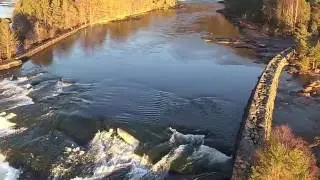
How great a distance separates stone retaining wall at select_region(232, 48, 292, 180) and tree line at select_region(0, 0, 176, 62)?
21992mm

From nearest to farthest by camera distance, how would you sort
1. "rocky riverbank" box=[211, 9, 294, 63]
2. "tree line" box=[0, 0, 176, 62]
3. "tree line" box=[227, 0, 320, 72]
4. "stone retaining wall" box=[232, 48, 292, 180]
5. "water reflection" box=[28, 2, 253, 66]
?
"stone retaining wall" box=[232, 48, 292, 180] < "tree line" box=[227, 0, 320, 72] < "rocky riverbank" box=[211, 9, 294, 63] < "tree line" box=[0, 0, 176, 62] < "water reflection" box=[28, 2, 253, 66]

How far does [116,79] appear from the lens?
33.8 meters

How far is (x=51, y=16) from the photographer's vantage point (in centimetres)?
5069

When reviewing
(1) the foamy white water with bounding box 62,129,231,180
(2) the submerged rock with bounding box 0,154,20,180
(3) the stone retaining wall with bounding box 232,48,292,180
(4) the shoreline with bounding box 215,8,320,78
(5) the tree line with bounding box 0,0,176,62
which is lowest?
(2) the submerged rock with bounding box 0,154,20,180

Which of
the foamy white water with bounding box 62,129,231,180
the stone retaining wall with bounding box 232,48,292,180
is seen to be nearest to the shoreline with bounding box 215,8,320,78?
the stone retaining wall with bounding box 232,48,292,180

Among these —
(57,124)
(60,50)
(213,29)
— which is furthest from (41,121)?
(213,29)

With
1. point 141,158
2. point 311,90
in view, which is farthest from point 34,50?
point 141,158

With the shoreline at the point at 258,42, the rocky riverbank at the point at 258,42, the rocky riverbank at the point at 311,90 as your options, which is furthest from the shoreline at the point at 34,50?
the rocky riverbank at the point at 311,90

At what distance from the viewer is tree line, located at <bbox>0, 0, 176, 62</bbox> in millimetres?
44375

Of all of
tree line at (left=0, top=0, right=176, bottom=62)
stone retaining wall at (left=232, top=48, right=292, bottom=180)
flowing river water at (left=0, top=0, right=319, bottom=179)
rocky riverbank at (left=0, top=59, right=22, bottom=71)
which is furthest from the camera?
tree line at (left=0, top=0, right=176, bottom=62)

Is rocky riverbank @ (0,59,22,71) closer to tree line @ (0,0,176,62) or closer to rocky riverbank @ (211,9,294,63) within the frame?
tree line @ (0,0,176,62)

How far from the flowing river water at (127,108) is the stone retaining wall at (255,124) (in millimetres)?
981

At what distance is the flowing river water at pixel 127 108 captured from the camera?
20.4 meters

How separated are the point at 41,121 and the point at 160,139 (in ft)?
22.4
